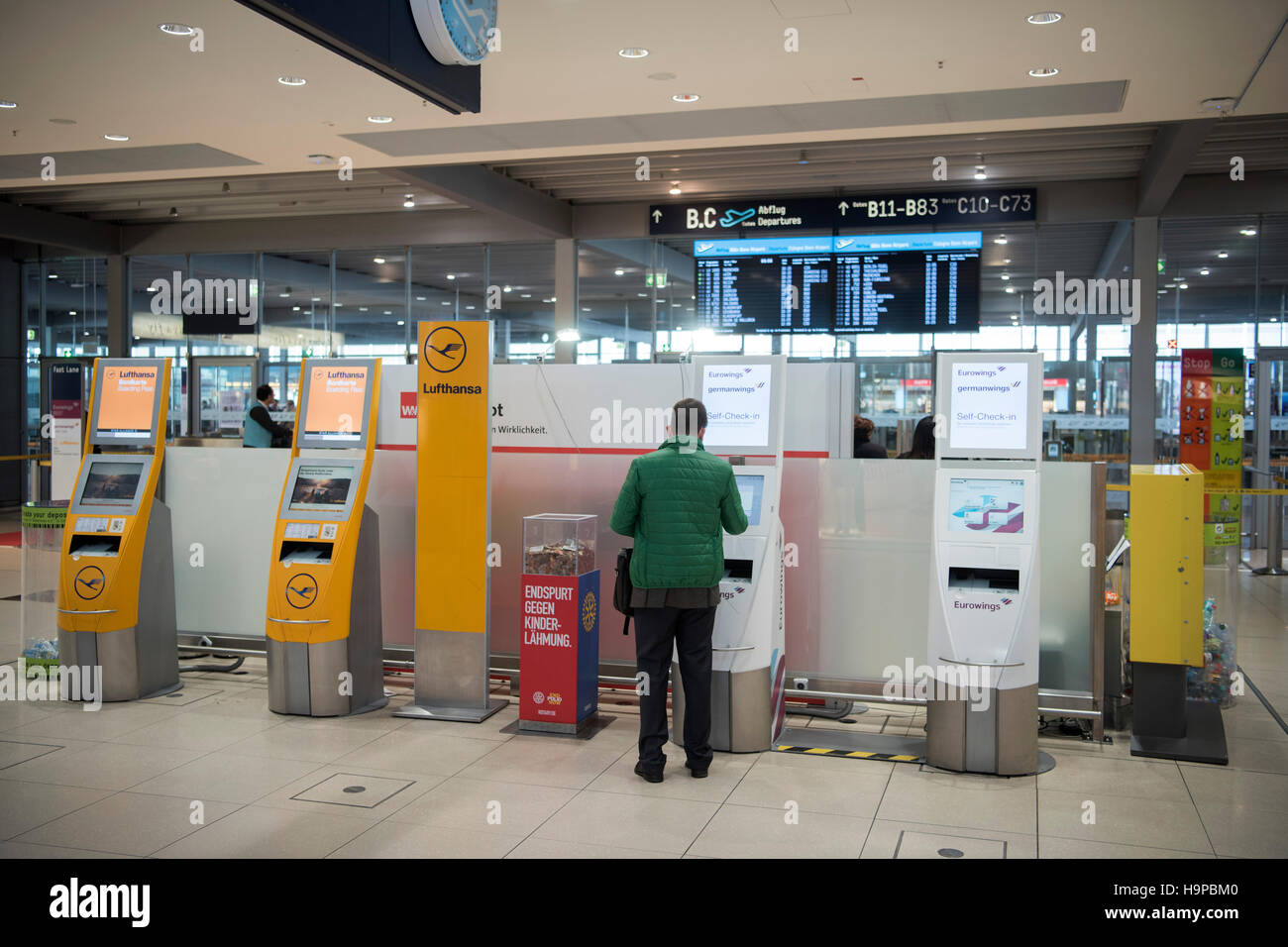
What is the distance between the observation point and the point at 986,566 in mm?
4777

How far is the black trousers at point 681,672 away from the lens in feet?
15.1

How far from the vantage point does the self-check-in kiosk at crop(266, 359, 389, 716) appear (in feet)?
18.1

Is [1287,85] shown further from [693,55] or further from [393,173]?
[393,173]

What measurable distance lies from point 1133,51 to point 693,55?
2.24 meters

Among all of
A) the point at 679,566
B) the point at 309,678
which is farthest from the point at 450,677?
the point at 679,566

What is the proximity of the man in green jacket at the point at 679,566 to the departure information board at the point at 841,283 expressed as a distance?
594 cm

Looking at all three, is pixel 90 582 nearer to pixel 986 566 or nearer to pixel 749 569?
pixel 749 569

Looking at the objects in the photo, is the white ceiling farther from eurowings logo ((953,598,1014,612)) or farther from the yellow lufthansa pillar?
eurowings logo ((953,598,1014,612))

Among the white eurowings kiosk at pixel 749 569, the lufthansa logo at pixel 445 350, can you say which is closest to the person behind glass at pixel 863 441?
the white eurowings kiosk at pixel 749 569

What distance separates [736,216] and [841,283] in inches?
50.8

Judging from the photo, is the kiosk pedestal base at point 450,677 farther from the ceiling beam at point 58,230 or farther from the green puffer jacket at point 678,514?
the ceiling beam at point 58,230

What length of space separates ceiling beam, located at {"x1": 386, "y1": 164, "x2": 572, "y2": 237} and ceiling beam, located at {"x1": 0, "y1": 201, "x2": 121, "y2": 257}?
223 inches

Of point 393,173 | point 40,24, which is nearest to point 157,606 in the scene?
point 40,24

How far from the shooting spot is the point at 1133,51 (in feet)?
17.7
